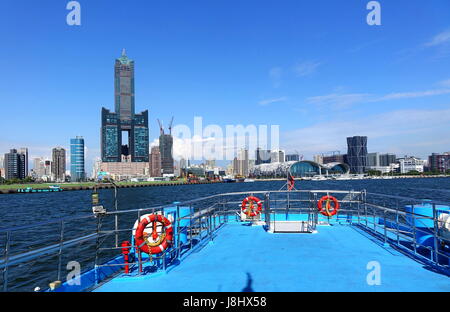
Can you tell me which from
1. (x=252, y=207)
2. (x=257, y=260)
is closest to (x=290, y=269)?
(x=257, y=260)

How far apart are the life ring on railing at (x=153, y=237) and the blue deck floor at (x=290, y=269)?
0.46 meters

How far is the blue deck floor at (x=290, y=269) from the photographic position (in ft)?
15.8

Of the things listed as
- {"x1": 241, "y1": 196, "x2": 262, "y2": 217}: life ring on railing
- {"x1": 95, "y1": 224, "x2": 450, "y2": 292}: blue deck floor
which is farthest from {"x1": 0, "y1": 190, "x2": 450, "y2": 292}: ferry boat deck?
{"x1": 241, "y1": 196, "x2": 262, "y2": 217}: life ring on railing

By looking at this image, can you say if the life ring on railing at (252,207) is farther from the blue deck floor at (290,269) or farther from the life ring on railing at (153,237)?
the life ring on railing at (153,237)

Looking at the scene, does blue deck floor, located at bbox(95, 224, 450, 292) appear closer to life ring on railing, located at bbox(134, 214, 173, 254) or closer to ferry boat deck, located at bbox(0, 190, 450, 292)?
ferry boat deck, located at bbox(0, 190, 450, 292)


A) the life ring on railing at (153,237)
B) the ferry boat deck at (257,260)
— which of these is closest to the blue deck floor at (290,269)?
the ferry boat deck at (257,260)

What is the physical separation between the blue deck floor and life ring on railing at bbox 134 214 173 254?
18.1 inches

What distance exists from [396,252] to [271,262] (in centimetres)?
290

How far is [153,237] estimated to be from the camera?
5621 millimetres

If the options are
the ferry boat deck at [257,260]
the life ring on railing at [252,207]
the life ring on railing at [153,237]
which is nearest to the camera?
the ferry boat deck at [257,260]

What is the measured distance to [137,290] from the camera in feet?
15.5

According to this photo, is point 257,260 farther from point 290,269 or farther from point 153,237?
point 153,237

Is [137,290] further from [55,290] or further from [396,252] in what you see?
[396,252]
